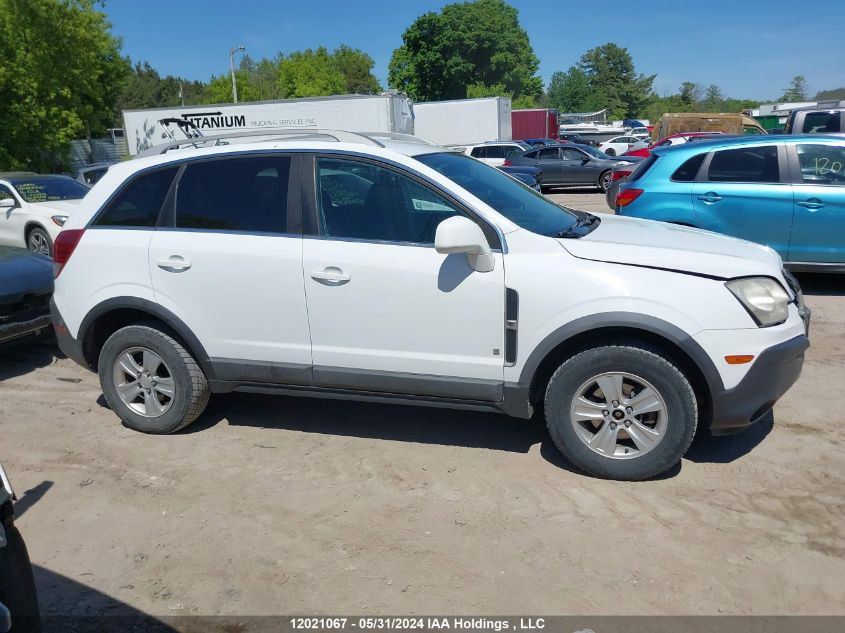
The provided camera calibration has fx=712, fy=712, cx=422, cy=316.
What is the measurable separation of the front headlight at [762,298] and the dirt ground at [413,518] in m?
0.91

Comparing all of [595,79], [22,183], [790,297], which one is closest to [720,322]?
[790,297]

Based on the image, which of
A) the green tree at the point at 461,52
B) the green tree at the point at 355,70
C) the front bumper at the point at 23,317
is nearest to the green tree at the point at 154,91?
the green tree at the point at 355,70

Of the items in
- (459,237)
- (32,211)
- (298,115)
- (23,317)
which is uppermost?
(298,115)

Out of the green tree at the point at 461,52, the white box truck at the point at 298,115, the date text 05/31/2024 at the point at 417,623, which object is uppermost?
the green tree at the point at 461,52

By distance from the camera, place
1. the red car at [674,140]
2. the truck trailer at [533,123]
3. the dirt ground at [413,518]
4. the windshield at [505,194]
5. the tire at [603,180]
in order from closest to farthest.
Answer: the dirt ground at [413,518] → the windshield at [505,194] → the red car at [674,140] → the tire at [603,180] → the truck trailer at [533,123]

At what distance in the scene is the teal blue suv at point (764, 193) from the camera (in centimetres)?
714

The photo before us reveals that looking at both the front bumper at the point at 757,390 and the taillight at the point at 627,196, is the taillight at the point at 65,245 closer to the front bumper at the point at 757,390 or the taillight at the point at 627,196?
the front bumper at the point at 757,390

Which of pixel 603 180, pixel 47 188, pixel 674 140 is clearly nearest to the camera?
pixel 47 188

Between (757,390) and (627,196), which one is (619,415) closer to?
(757,390)

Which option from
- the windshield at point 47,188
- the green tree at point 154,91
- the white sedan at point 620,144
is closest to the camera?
the windshield at point 47,188

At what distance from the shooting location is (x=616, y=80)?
9744 centimetres

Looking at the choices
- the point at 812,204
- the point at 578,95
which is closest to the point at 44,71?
the point at 812,204

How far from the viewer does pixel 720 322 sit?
3.65 metres

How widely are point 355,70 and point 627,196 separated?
82791 millimetres
